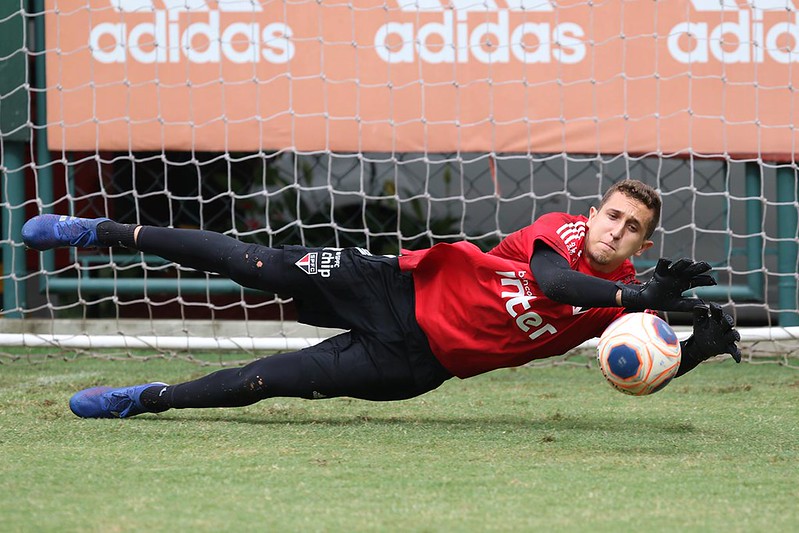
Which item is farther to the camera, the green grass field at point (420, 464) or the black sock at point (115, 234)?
the black sock at point (115, 234)

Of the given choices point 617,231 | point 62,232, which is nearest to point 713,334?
point 617,231

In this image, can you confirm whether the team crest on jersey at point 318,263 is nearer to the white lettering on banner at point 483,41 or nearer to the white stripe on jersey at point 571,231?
the white stripe on jersey at point 571,231

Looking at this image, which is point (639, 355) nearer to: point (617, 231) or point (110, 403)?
point (617, 231)

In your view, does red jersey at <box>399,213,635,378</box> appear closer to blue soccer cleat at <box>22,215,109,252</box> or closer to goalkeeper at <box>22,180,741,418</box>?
goalkeeper at <box>22,180,741,418</box>

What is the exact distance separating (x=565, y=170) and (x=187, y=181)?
225 cm

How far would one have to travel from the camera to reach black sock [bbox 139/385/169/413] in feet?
11.4

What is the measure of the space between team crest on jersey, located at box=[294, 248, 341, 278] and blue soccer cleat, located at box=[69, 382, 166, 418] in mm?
615

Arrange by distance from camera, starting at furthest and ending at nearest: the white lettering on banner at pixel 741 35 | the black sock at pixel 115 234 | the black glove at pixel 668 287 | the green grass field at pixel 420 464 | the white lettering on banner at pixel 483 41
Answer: the white lettering on banner at pixel 483 41 < the white lettering on banner at pixel 741 35 < the black sock at pixel 115 234 < the black glove at pixel 668 287 < the green grass field at pixel 420 464

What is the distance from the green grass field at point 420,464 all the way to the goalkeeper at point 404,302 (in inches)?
5.4

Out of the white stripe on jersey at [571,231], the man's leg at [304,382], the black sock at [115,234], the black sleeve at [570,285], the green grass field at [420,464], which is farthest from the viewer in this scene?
the black sock at [115,234]

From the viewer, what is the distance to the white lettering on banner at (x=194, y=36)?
17.8 ft

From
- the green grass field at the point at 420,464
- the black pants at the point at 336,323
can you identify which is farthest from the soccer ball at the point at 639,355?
the black pants at the point at 336,323

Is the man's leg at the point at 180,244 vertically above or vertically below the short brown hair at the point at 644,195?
below

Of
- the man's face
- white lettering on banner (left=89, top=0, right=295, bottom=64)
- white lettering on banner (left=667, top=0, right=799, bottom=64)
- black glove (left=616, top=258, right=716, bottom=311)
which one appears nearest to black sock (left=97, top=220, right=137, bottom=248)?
the man's face
